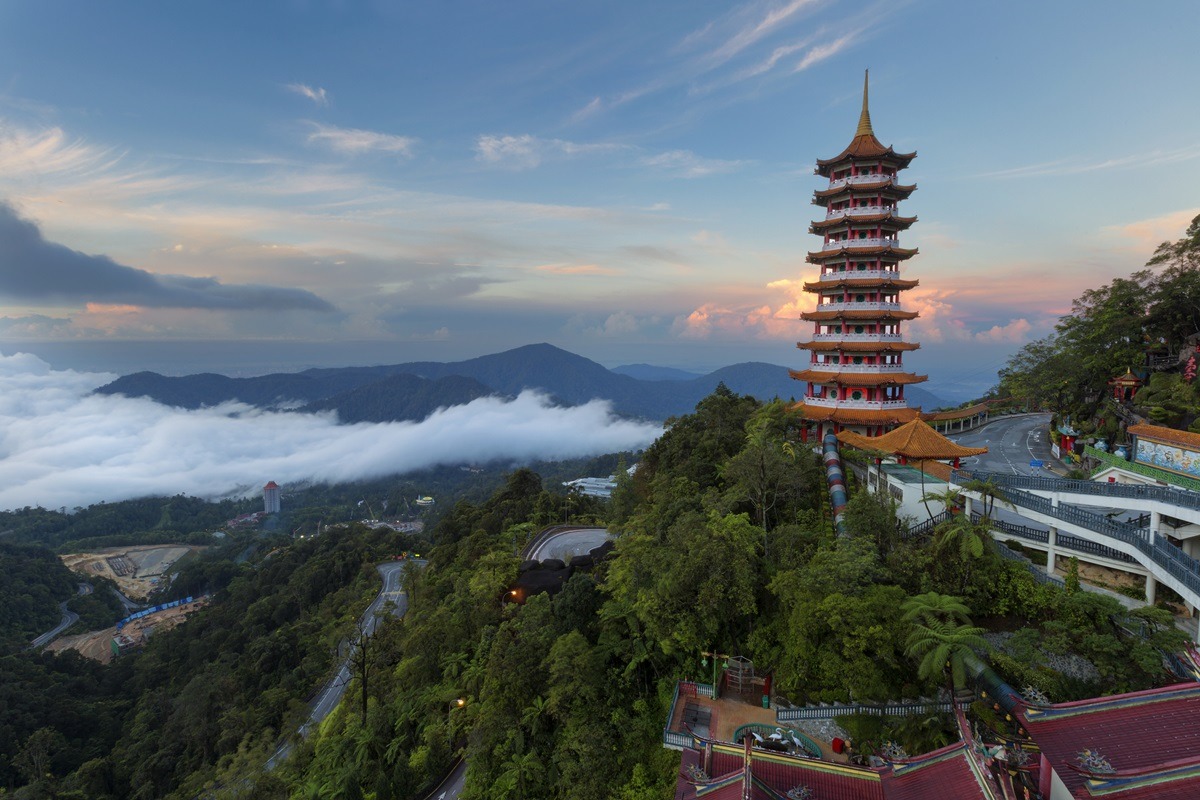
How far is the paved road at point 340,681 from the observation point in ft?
122

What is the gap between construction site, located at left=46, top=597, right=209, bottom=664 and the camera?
79.9 meters

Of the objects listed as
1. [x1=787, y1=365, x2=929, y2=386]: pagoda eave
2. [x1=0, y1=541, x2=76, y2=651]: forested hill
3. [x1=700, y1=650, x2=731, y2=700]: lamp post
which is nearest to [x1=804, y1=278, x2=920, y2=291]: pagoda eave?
[x1=787, y1=365, x2=929, y2=386]: pagoda eave

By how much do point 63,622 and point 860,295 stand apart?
132m

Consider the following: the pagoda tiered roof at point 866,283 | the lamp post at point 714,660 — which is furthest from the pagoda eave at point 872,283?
the lamp post at point 714,660

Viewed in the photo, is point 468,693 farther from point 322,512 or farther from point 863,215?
point 322,512

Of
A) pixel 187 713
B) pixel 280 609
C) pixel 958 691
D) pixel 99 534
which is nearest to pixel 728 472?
pixel 958 691

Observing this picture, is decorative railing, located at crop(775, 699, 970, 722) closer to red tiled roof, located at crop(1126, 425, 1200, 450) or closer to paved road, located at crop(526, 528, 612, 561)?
red tiled roof, located at crop(1126, 425, 1200, 450)

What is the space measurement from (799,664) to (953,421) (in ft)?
97.0

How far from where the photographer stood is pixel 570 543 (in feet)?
125

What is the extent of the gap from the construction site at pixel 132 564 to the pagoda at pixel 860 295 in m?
134

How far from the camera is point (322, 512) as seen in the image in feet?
567

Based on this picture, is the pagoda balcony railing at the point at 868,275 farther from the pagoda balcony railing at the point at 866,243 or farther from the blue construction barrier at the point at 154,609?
the blue construction barrier at the point at 154,609

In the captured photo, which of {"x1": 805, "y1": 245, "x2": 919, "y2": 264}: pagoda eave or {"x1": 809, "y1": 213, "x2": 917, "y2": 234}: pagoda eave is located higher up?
{"x1": 809, "y1": 213, "x2": 917, "y2": 234}: pagoda eave

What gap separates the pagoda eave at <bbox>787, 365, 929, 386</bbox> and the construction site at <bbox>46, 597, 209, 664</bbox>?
92.9 metres
